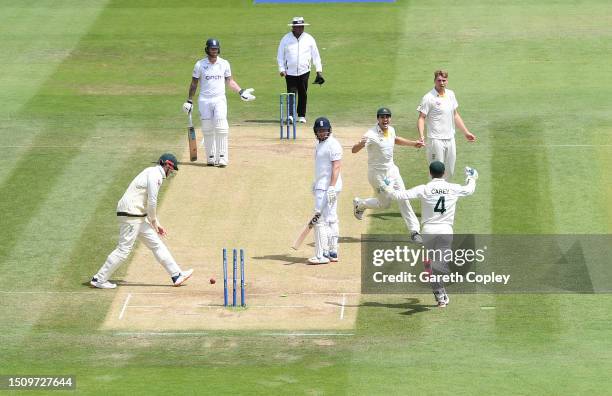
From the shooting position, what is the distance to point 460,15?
4041 centimetres

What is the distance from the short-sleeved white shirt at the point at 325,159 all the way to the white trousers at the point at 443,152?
8.37 feet

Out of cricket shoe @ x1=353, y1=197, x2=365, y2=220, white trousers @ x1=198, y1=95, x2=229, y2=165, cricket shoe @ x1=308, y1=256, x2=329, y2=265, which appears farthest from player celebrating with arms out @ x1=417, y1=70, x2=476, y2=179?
white trousers @ x1=198, y1=95, x2=229, y2=165

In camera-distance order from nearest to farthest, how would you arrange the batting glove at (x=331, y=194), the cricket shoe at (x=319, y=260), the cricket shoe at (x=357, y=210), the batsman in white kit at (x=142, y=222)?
the batsman in white kit at (x=142, y=222) < the batting glove at (x=331, y=194) < the cricket shoe at (x=319, y=260) < the cricket shoe at (x=357, y=210)

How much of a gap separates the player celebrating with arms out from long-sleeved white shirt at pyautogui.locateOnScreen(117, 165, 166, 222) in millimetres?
5190

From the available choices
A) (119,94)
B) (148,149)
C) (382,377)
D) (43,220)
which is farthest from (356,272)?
(119,94)

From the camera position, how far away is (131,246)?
23.1 metres

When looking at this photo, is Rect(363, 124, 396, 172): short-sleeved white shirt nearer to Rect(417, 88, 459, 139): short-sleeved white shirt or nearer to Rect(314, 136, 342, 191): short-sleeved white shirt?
Rect(314, 136, 342, 191): short-sleeved white shirt

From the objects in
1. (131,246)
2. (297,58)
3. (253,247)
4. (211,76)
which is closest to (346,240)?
(253,247)

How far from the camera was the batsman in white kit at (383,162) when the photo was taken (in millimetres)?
24359

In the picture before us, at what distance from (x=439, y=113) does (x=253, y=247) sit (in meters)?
4.05

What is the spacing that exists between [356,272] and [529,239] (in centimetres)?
322

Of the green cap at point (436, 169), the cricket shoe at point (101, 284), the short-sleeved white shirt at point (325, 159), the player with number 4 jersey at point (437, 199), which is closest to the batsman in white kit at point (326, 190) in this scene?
the short-sleeved white shirt at point (325, 159)

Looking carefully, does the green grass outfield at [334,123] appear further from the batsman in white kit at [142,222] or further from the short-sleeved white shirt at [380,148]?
the short-sleeved white shirt at [380,148]

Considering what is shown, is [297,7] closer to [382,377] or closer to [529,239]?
Answer: [529,239]
